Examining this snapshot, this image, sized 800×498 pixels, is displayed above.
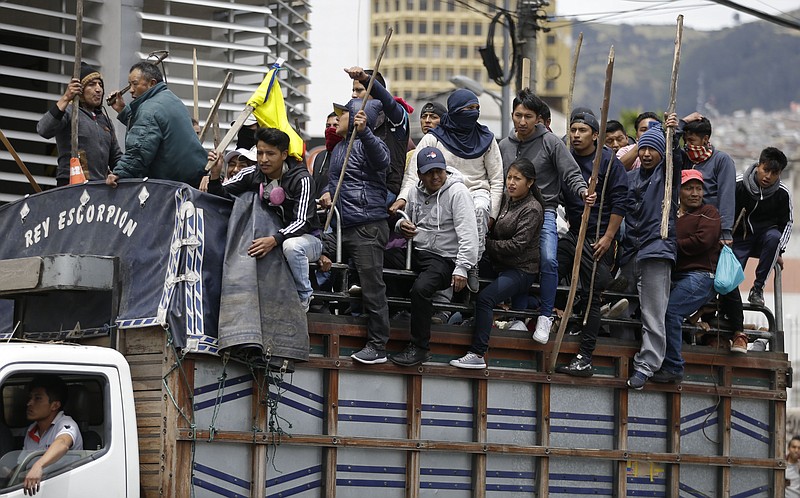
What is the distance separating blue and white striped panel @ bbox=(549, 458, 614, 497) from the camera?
311 inches

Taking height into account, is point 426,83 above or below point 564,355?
above

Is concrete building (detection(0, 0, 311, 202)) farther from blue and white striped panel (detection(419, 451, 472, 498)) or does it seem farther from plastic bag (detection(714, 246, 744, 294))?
blue and white striped panel (detection(419, 451, 472, 498))

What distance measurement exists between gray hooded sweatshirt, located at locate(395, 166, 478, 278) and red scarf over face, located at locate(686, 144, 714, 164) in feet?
6.79

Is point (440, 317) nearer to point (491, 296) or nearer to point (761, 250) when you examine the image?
point (491, 296)

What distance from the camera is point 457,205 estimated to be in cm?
808

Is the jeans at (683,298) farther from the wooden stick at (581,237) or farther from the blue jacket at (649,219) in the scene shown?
the wooden stick at (581,237)

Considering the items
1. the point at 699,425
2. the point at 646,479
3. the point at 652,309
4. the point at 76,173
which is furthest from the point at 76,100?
the point at 699,425

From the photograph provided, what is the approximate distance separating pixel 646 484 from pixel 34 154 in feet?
23.1

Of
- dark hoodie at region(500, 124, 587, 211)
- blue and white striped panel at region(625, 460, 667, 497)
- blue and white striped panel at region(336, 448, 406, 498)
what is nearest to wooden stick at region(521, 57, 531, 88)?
dark hoodie at region(500, 124, 587, 211)

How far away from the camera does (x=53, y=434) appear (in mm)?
6289

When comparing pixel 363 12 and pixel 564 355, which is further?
pixel 363 12

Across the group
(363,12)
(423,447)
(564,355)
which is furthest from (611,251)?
(363,12)

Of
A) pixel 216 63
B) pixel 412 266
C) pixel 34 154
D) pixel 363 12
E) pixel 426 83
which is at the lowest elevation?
pixel 412 266

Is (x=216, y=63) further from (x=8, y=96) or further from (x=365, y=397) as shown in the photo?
(x=365, y=397)
